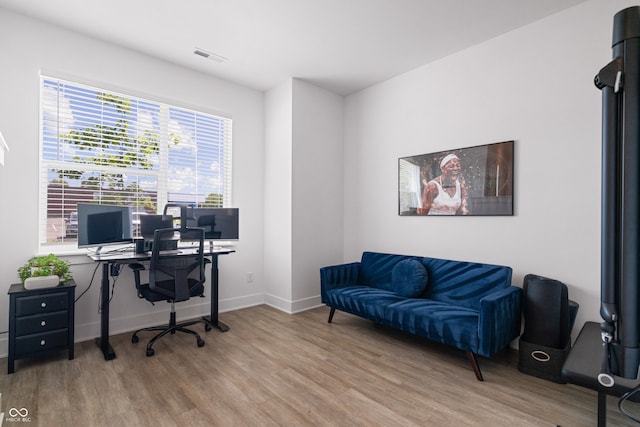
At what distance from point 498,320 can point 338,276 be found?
1.74 meters

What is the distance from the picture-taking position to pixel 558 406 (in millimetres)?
2057

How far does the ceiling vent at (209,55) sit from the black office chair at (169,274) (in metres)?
1.96

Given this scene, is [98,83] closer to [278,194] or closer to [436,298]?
[278,194]

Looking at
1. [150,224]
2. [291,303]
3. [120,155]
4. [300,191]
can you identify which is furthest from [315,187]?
[120,155]

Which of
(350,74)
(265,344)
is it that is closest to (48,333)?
(265,344)

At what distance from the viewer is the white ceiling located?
8.77ft

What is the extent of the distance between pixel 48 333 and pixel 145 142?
2.05m

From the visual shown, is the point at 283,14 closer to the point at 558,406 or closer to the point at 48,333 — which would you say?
the point at 48,333

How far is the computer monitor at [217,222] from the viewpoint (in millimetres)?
3551

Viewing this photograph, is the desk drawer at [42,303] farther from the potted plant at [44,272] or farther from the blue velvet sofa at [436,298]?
the blue velvet sofa at [436,298]

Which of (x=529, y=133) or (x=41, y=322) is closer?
(x=41, y=322)

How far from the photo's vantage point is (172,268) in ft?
9.66

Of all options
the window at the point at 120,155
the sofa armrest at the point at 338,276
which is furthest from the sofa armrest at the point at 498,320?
the window at the point at 120,155

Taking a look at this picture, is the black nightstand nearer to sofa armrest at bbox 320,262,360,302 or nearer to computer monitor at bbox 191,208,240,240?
→ computer monitor at bbox 191,208,240,240
